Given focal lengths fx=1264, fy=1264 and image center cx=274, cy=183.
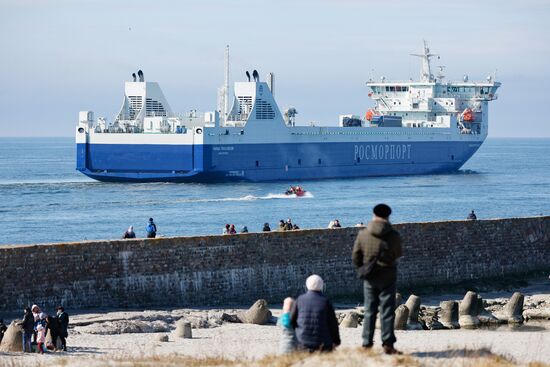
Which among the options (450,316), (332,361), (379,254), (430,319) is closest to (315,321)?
(332,361)

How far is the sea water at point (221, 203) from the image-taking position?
41.2 m

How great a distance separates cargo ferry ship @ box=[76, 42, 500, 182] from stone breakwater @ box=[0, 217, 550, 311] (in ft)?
116

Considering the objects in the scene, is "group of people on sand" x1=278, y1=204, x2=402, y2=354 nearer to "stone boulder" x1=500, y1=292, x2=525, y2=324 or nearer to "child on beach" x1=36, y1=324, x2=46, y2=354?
"child on beach" x1=36, y1=324, x2=46, y2=354

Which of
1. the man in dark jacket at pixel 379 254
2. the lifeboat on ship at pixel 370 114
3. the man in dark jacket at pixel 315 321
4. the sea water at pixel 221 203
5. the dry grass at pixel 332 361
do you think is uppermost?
the lifeboat on ship at pixel 370 114

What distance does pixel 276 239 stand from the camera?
21.2m

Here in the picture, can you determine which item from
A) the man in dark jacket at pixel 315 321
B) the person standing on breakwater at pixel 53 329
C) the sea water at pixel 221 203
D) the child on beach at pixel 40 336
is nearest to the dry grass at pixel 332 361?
the man in dark jacket at pixel 315 321

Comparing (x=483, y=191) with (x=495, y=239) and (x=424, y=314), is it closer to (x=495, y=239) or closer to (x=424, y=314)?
(x=495, y=239)

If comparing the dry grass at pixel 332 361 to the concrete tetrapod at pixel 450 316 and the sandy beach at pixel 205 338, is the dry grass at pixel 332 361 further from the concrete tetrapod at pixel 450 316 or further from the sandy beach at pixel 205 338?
the concrete tetrapod at pixel 450 316

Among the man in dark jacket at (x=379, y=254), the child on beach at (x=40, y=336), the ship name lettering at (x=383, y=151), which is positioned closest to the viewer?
the man in dark jacket at (x=379, y=254)

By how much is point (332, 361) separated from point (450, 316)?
9.42 meters

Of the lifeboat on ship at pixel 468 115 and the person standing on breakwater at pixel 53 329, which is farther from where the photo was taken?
the lifeboat on ship at pixel 468 115

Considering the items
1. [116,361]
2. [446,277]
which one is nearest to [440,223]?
[446,277]

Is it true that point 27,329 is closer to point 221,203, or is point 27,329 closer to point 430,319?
point 430,319

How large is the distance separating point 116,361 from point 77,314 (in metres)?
A: 6.92
